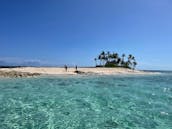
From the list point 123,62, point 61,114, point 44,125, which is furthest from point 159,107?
point 123,62

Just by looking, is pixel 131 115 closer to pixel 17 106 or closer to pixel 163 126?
pixel 163 126

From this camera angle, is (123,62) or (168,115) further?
(123,62)

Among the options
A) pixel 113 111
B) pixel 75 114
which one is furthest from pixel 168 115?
pixel 75 114

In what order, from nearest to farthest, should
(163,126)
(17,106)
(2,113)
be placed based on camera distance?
(163,126) → (2,113) → (17,106)

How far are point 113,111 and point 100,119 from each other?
8.75 feet

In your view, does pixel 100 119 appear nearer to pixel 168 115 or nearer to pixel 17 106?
pixel 168 115

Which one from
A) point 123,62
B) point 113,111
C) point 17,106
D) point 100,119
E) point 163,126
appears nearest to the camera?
point 163,126

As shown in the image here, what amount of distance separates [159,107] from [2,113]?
10.9 m

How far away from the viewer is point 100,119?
1407cm

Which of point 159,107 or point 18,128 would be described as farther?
point 159,107

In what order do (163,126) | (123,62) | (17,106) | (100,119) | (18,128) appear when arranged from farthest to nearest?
(123,62)
(17,106)
(100,119)
(163,126)
(18,128)

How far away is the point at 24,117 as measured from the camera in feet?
46.8

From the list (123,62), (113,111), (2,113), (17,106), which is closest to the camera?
(2,113)

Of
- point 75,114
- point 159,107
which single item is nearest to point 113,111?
point 75,114
